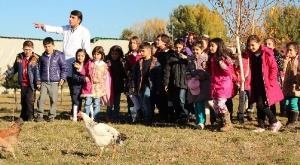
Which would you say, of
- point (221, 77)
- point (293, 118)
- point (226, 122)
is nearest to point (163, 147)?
point (226, 122)

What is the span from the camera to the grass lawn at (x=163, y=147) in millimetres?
6219

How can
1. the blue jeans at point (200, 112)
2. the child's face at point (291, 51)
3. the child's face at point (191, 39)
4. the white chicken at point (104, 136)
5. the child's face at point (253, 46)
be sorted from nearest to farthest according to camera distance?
1. the white chicken at point (104, 136)
2. the child's face at point (253, 46)
3. the blue jeans at point (200, 112)
4. the child's face at point (291, 51)
5. the child's face at point (191, 39)

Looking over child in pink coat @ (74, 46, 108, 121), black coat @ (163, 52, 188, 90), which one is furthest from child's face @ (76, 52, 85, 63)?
black coat @ (163, 52, 188, 90)

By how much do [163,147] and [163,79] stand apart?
3065 mm

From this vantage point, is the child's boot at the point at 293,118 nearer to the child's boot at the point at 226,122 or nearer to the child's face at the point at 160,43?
the child's boot at the point at 226,122

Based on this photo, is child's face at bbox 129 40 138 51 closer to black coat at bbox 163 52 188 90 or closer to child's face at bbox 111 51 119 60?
child's face at bbox 111 51 119 60

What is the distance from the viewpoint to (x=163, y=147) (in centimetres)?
702

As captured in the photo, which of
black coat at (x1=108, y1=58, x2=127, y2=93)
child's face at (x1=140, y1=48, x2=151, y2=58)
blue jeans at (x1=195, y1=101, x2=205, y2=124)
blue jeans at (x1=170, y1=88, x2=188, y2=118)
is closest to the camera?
blue jeans at (x1=195, y1=101, x2=205, y2=124)

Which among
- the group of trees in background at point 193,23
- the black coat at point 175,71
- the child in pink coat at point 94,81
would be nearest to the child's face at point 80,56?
the child in pink coat at point 94,81

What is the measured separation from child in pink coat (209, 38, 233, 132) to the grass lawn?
15.6 inches

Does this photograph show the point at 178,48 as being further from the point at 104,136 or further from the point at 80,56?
the point at 104,136

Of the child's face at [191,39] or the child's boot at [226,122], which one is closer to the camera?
the child's boot at [226,122]

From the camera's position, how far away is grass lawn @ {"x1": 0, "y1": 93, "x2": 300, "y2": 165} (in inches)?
245

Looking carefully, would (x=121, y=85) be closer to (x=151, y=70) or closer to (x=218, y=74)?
(x=151, y=70)
